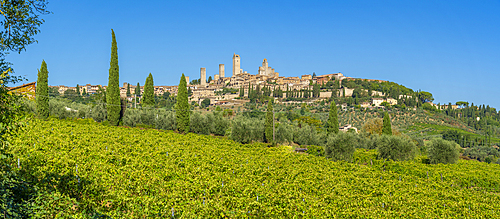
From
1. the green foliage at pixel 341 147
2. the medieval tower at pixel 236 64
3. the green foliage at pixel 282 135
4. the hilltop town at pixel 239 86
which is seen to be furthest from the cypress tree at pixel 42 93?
the medieval tower at pixel 236 64

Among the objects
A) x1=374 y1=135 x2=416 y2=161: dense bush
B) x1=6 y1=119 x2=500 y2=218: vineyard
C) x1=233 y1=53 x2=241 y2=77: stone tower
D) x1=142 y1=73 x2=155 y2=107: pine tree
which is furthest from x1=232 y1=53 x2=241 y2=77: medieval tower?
x1=6 y1=119 x2=500 y2=218: vineyard

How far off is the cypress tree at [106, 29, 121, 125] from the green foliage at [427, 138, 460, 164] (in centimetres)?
2433

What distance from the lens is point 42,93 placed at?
2464 centimetres

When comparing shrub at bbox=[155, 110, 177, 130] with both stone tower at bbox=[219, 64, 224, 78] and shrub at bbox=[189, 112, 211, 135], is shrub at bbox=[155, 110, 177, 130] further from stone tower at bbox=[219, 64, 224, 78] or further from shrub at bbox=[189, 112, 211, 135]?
stone tower at bbox=[219, 64, 224, 78]

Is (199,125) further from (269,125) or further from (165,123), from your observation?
(269,125)

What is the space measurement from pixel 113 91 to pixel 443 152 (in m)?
25.7

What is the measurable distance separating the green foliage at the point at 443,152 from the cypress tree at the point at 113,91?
79.8ft

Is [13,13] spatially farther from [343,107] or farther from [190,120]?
[343,107]

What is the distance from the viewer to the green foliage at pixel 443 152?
2364 cm

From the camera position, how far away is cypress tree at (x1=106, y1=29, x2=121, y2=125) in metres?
24.7

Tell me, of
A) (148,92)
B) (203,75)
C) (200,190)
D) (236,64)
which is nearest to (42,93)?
(148,92)

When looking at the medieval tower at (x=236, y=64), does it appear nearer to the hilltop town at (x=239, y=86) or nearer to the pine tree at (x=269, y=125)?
the hilltop town at (x=239, y=86)

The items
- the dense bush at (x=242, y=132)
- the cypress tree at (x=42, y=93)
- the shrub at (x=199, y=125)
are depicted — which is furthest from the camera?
the shrub at (x=199, y=125)

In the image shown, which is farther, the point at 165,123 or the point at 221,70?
the point at 221,70
